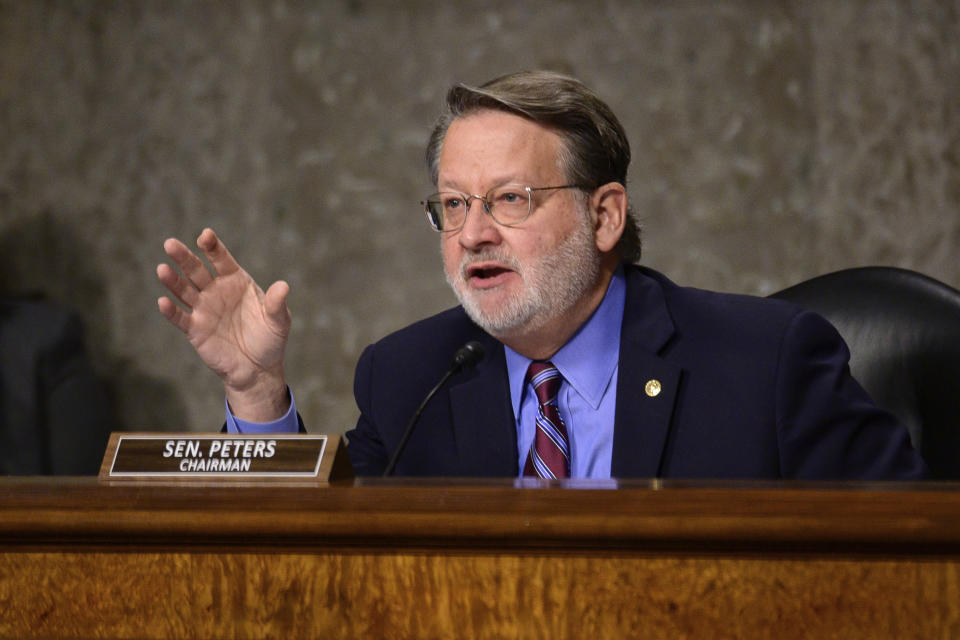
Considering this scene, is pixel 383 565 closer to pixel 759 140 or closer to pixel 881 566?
pixel 881 566

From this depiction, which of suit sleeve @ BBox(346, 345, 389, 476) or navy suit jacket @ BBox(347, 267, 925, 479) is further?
suit sleeve @ BBox(346, 345, 389, 476)

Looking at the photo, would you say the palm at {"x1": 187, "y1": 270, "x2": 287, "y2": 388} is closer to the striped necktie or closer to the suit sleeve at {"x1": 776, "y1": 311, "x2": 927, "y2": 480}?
the striped necktie

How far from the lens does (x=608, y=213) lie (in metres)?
1.87

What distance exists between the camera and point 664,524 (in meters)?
0.80

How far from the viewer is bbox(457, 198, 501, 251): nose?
170cm

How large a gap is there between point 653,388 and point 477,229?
37cm

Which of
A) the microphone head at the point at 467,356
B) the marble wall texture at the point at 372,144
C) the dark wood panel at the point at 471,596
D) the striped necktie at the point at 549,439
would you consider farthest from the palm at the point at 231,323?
the marble wall texture at the point at 372,144

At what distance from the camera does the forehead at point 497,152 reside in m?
1.73

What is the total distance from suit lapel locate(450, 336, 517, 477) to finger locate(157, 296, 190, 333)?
17.4 inches

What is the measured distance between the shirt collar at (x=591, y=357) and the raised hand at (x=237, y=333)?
404 millimetres

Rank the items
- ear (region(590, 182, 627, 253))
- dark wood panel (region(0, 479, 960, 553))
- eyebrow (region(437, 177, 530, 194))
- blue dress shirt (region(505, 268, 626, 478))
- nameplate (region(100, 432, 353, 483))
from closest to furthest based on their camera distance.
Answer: dark wood panel (region(0, 479, 960, 553)), nameplate (region(100, 432, 353, 483)), blue dress shirt (region(505, 268, 626, 478)), eyebrow (region(437, 177, 530, 194)), ear (region(590, 182, 627, 253))

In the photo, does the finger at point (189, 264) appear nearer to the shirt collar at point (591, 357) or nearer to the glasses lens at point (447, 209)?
the glasses lens at point (447, 209)

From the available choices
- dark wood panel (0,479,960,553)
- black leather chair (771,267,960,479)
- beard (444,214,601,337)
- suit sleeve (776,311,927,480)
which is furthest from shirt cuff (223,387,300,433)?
black leather chair (771,267,960,479)

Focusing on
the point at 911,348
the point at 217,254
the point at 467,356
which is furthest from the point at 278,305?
the point at 911,348
